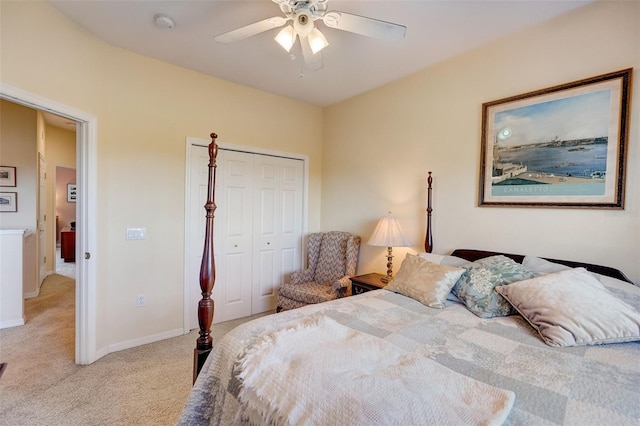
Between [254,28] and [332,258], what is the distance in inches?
97.0

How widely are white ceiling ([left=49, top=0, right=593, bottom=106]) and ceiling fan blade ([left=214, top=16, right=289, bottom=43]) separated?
0.32 meters

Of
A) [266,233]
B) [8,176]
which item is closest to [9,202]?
[8,176]

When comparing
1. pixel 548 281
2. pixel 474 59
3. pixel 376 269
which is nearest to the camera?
pixel 548 281

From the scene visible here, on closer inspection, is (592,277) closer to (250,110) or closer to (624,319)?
(624,319)

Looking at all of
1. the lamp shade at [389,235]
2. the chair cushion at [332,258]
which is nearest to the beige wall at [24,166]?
the chair cushion at [332,258]

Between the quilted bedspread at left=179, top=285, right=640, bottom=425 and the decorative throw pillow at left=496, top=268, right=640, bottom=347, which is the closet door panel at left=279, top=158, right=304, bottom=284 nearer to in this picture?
the quilted bedspread at left=179, top=285, right=640, bottom=425

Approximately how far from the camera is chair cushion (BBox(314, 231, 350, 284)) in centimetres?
347

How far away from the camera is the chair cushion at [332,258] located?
3.47m

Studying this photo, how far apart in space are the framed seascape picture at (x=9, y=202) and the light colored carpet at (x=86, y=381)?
1637mm

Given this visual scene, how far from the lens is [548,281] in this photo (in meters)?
1.61

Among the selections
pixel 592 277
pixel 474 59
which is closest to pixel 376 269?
pixel 592 277

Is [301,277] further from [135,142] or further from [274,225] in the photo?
[135,142]

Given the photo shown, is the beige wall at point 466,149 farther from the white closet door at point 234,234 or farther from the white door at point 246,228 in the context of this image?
the white closet door at point 234,234

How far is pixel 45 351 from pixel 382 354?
10.1 feet
